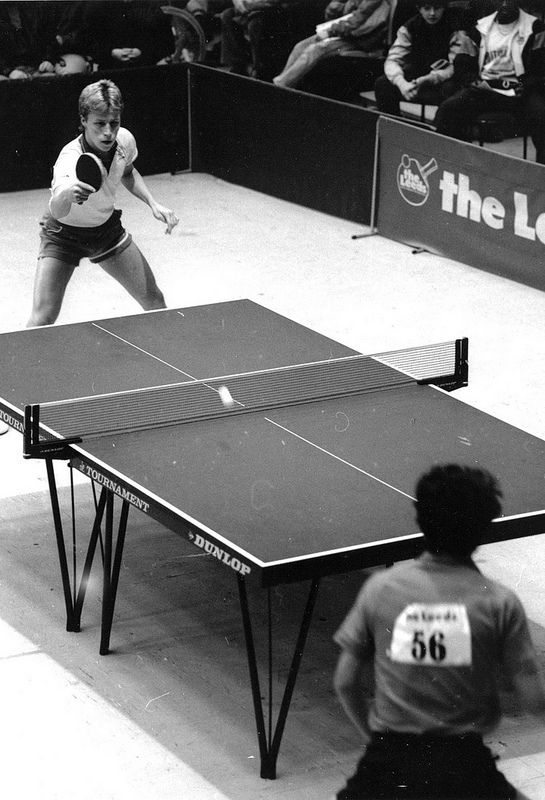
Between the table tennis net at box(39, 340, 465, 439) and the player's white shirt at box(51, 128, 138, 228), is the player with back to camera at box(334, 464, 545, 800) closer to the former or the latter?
the table tennis net at box(39, 340, 465, 439)

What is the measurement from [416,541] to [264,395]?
1530mm

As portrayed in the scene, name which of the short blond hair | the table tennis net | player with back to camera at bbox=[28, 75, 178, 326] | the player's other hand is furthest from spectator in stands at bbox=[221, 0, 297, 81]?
the table tennis net

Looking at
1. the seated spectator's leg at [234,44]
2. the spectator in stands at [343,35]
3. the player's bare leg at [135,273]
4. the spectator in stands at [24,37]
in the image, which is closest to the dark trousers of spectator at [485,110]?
the spectator in stands at [343,35]

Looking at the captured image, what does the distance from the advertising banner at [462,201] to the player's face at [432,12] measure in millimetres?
1090

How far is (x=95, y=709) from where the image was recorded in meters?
5.86

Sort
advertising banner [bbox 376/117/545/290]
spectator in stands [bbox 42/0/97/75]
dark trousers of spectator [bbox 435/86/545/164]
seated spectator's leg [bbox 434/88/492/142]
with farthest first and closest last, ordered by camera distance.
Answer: spectator in stands [bbox 42/0/97/75], seated spectator's leg [bbox 434/88/492/142], dark trousers of spectator [bbox 435/86/545/164], advertising banner [bbox 376/117/545/290]

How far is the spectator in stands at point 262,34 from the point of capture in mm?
14938

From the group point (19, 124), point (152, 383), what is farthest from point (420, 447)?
point (19, 124)

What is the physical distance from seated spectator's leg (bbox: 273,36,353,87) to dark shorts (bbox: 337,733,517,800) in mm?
10967

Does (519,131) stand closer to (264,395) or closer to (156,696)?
(264,395)

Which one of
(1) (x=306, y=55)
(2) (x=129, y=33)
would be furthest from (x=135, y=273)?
(2) (x=129, y=33)

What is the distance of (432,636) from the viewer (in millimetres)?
3855

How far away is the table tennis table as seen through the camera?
17.7 feet

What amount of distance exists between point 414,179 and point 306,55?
2.29m
